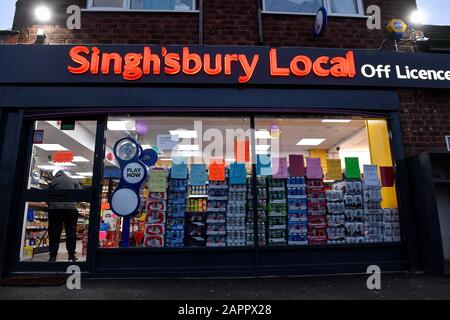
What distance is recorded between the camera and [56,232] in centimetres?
640

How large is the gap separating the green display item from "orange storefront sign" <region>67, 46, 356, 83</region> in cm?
165

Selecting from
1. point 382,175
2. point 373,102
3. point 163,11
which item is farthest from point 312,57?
point 163,11

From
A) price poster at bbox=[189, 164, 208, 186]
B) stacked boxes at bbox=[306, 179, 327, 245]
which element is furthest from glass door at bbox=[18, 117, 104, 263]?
stacked boxes at bbox=[306, 179, 327, 245]

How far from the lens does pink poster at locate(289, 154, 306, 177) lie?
249 inches

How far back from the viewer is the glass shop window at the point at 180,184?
5812 millimetres

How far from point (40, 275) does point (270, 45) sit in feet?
19.7

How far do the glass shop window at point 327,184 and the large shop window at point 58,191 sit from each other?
10.8 ft

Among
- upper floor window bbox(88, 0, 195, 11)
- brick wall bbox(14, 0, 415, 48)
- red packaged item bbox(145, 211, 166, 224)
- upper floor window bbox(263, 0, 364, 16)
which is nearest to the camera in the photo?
red packaged item bbox(145, 211, 166, 224)

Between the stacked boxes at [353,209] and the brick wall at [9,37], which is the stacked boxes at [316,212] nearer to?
the stacked boxes at [353,209]

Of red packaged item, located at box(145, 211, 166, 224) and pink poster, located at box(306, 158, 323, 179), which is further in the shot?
pink poster, located at box(306, 158, 323, 179)

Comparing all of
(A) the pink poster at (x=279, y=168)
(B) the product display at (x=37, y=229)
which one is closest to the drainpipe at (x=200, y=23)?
(A) the pink poster at (x=279, y=168)

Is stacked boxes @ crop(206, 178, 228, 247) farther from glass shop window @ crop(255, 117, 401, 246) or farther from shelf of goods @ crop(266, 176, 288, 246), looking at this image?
shelf of goods @ crop(266, 176, 288, 246)
